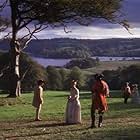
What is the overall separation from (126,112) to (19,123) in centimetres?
638

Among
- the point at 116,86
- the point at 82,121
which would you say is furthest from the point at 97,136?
the point at 116,86

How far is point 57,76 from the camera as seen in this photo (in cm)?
7900

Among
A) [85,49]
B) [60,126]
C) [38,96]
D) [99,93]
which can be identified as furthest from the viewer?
[85,49]

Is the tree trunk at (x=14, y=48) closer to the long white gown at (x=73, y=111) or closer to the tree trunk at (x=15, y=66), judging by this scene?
the tree trunk at (x=15, y=66)

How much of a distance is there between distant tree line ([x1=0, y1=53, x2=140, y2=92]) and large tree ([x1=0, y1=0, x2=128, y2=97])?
84.1 feet

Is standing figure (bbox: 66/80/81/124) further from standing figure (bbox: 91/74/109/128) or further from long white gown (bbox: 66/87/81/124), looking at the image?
standing figure (bbox: 91/74/109/128)

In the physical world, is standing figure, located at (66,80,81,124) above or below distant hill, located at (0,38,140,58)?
below

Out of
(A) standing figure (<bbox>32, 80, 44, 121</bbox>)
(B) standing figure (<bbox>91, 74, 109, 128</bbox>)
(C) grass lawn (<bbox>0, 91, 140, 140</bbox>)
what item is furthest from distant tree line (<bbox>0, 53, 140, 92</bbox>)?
(B) standing figure (<bbox>91, 74, 109, 128</bbox>)

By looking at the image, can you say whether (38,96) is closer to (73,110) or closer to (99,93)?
(73,110)

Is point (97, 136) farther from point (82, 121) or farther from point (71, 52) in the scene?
point (71, 52)

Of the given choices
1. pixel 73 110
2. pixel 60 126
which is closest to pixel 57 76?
pixel 73 110

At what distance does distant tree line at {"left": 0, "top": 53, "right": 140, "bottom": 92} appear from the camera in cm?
6925

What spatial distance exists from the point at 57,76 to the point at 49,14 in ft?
133

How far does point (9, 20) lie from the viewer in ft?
141
